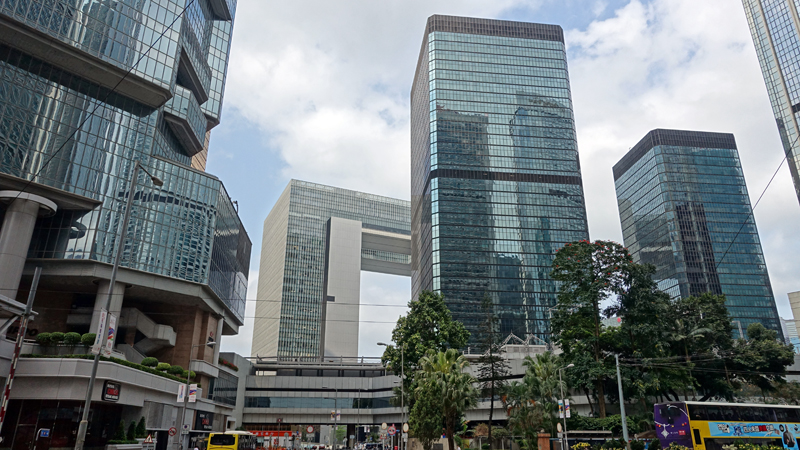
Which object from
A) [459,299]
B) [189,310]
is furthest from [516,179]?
[189,310]

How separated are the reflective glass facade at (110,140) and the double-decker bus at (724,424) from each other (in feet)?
156

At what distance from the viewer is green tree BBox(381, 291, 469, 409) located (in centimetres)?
5506

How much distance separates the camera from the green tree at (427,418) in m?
40.6

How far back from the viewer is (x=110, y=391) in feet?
128

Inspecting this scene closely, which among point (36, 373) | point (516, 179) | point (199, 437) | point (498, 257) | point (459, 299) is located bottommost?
point (199, 437)

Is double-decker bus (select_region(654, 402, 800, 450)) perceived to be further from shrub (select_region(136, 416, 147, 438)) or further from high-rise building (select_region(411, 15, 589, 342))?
high-rise building (select_region(411, 15, 589, 342))

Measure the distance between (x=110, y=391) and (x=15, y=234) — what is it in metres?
18.7

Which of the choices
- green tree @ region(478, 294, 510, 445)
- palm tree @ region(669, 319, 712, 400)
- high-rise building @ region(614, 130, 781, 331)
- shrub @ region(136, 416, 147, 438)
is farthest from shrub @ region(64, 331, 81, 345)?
high-rise building @ region(614, 130, 781, 331)

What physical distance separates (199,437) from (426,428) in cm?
2714

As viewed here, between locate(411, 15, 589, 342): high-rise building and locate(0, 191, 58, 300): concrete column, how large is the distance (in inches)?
3342

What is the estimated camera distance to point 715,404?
33094 millimetres

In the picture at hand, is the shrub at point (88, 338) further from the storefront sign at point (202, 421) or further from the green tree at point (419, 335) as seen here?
the green tree at point (419, 335)

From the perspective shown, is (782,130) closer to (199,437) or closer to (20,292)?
(199,437)

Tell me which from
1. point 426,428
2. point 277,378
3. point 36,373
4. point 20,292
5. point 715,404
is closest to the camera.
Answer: point 715,404
